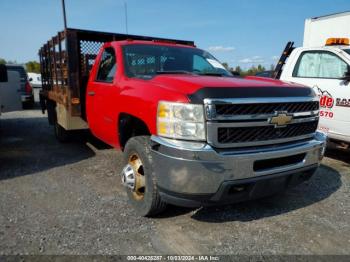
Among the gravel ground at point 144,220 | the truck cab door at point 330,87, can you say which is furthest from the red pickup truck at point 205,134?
the truck cab door at point 330,87

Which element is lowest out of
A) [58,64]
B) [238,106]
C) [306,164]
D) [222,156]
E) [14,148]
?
[14,148]

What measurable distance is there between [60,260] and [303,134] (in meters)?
2.60

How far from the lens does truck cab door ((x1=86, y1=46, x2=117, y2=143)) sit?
4047 millimetres

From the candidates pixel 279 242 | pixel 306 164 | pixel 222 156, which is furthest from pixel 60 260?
pixel 306 164

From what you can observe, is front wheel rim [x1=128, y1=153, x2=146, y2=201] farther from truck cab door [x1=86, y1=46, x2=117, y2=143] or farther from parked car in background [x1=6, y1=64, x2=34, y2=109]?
parked car in background [x1=6, y1=64, x2=34, y2=109]

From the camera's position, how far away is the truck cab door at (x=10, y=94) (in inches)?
253

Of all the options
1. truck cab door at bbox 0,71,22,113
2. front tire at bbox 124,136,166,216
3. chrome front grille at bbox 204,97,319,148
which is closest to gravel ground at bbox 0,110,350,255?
front tire at bbox 124,136,166,216

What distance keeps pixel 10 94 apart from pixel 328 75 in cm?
632

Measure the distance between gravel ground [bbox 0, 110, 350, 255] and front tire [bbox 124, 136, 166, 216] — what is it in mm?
162

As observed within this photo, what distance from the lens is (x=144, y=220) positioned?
326 centimetres

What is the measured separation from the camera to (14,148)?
643 cm

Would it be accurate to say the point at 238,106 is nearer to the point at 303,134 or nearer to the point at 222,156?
A: the point at 222,156

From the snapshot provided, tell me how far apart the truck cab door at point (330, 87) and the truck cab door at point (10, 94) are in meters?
5.88

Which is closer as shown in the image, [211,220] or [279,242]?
[279,242]
